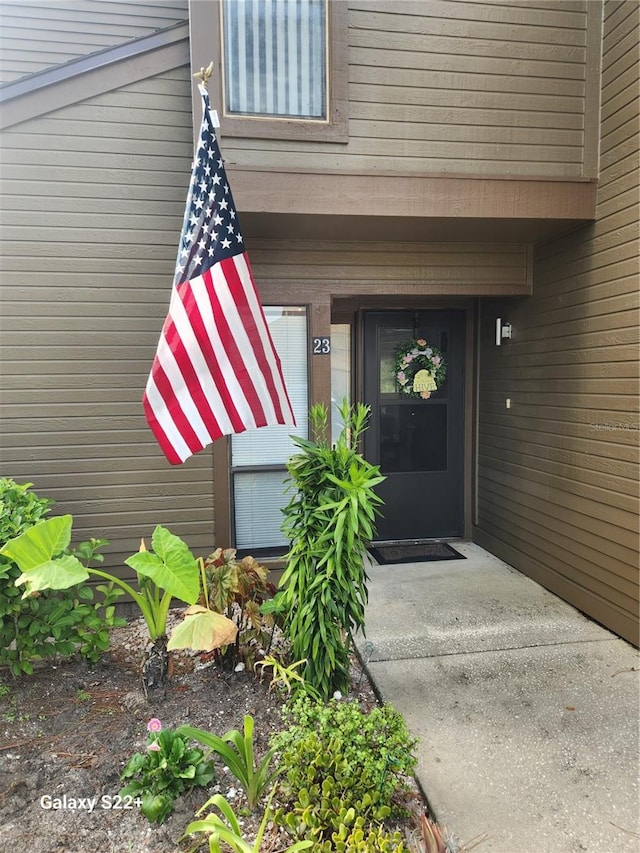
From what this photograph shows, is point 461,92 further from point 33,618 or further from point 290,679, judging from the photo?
point 33,618

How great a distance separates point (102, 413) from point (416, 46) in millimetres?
3144

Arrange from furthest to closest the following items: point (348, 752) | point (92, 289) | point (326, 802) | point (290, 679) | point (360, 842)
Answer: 1. point (92, 289)
2. point (290, 679)
3. point (348, 752)
4. point (326, 802)
5. point (360, 842)

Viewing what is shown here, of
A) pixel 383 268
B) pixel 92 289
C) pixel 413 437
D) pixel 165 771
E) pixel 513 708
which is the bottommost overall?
pixel 513 708

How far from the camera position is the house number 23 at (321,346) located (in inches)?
159

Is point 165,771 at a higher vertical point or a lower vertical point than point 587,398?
lower

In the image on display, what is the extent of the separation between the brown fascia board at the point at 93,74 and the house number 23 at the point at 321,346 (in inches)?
79.4

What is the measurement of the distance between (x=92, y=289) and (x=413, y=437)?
3.03m

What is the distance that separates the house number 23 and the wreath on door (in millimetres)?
1174

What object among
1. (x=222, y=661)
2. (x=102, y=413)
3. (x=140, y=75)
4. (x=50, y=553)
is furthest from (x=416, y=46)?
(x=222, y=661)

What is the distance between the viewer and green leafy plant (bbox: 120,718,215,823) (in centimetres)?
199

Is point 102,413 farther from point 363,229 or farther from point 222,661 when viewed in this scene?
point 363,229

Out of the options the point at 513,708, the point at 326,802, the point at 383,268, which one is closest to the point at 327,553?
the point at 326,802

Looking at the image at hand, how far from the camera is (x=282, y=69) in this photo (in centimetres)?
338

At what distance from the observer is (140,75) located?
3.51 m
